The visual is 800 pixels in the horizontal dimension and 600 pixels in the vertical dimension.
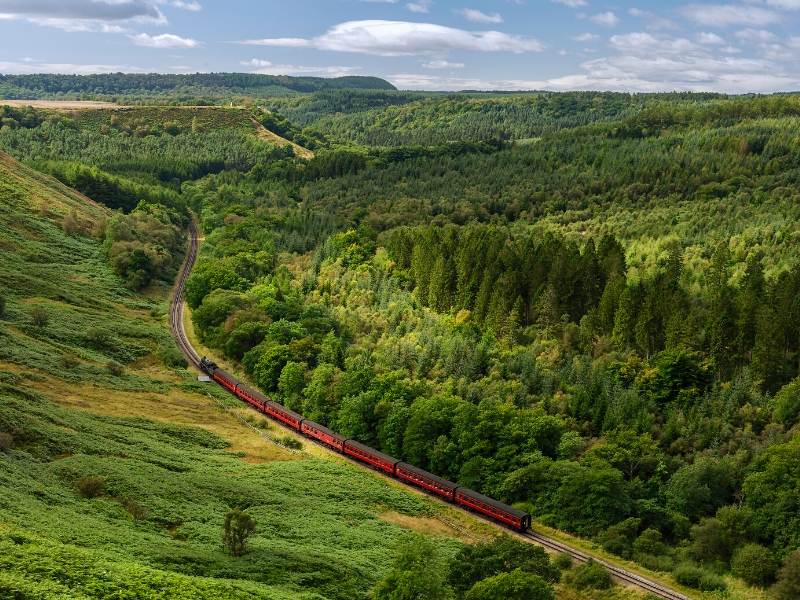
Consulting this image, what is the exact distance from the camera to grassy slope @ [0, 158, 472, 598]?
1270 inches

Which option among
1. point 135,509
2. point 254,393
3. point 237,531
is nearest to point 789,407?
point 237,531

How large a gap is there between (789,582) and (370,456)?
112ft

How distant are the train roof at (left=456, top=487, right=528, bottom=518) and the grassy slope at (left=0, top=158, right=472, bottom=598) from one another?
3652 millimetres

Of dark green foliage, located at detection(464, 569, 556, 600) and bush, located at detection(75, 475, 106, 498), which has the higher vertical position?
dark green foliage, located at detection(464, 569, 556, 600)

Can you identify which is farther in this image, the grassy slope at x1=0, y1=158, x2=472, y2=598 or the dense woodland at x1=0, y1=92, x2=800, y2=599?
the dense woodland at x1=0, y1=92, x2=800, y2=599

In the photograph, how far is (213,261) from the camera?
11469cm

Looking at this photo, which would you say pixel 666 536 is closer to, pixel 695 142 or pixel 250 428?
pixel 250 428

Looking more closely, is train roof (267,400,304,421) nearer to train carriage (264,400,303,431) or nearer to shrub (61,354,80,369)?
train carriage (264,400,303,431)

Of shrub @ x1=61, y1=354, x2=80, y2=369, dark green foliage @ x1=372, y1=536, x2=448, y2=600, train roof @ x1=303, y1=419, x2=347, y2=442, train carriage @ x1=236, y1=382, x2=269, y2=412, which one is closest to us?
dark green foliage @ x1=372, y1=536, x2=448, y2=600

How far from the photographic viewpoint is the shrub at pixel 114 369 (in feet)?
248

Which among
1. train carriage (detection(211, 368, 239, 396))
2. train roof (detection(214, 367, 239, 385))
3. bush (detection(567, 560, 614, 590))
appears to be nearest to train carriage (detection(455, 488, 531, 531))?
bush (detection(567, 560, 614, 590))

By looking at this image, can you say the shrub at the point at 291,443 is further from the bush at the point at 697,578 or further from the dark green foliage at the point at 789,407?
the dark green foliage at the point at 789,407

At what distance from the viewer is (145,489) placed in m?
47.9

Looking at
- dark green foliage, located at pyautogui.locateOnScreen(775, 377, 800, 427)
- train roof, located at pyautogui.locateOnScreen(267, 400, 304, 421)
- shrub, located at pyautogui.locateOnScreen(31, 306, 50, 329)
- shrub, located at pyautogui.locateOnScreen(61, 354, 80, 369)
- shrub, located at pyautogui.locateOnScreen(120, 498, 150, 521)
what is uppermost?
dark green foliage, located at pyautogui.locateOnScreen(775, 377, 800, 427)
